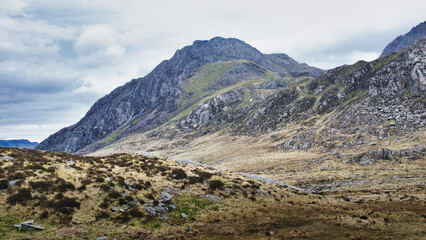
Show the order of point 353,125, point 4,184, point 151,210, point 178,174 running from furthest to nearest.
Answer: point 353,125
point 178,174
point 151,210
point 4,184

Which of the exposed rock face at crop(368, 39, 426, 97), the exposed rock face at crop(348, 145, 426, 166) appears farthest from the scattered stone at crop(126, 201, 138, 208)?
the exposed rock face at crop(368, 39, 426, 97)

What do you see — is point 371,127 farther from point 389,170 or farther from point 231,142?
point 231,142

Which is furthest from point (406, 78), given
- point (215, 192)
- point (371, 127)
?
point (215, 192)

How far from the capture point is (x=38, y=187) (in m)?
27.0

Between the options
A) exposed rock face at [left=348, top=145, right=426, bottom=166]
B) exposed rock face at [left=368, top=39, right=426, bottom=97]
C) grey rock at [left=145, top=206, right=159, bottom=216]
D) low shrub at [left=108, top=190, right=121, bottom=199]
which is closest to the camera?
grey rock at [left=145, top=206, right=159, bottom=216]

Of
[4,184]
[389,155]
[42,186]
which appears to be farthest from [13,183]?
[389,155]

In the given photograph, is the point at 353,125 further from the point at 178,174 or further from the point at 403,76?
the point at 178,174

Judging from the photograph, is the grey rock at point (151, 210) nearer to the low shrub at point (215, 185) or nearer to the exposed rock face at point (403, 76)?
the low shrub at point (215, 185)

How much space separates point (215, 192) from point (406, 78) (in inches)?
6254

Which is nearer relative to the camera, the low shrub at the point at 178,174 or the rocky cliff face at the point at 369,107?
the low shrub at the point at 178,174

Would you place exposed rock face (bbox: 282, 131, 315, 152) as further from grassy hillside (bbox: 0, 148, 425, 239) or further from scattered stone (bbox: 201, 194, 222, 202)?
scattered stone (bbox: 201, 194, 222, 202)

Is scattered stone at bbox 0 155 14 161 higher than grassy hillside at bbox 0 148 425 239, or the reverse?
scattered stone at bbox 0 155 14 161

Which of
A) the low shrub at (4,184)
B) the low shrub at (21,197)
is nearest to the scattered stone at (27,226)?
the low shrub at (21,197)

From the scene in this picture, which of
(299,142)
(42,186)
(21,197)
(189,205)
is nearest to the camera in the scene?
(21,197)
